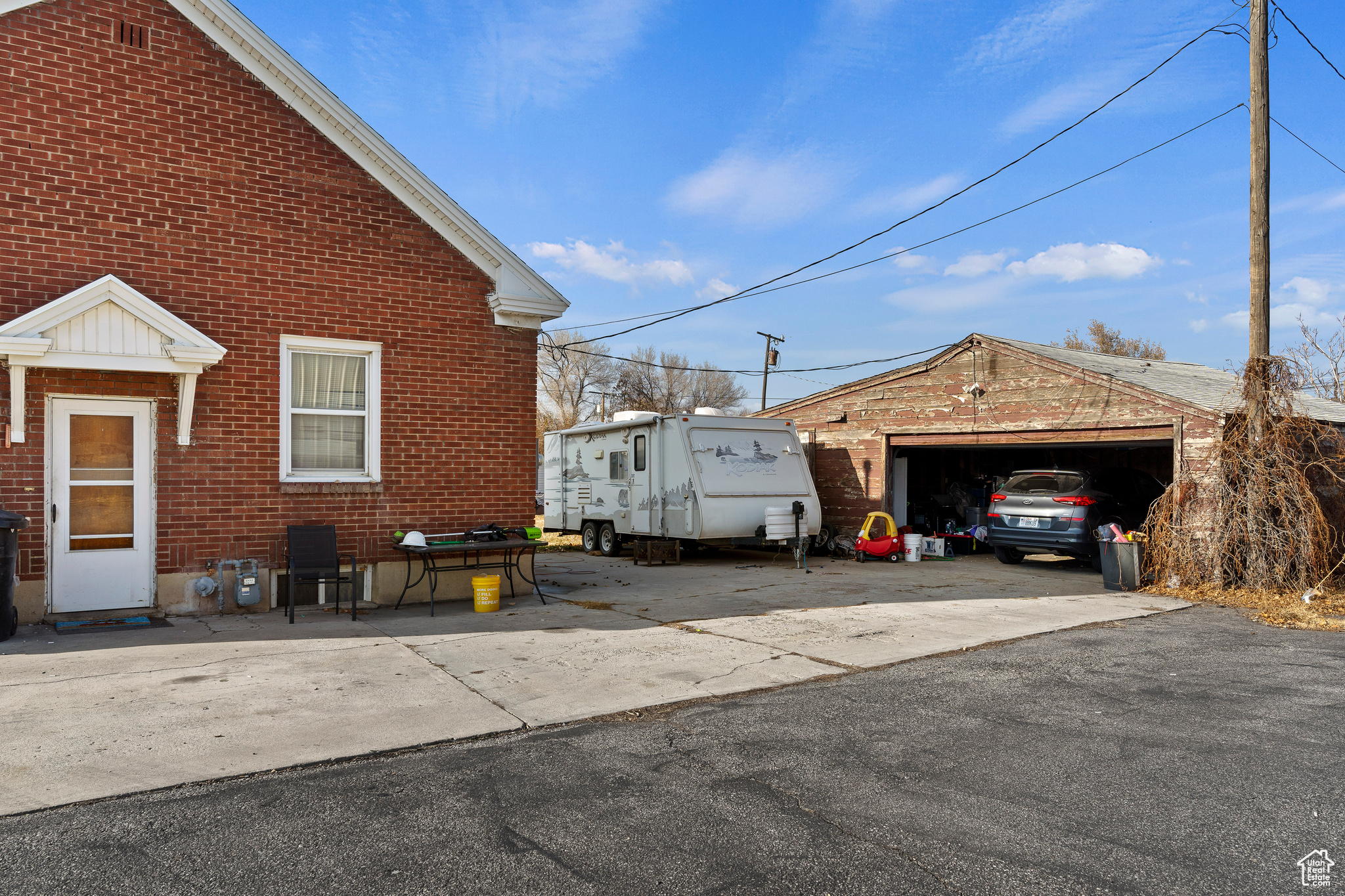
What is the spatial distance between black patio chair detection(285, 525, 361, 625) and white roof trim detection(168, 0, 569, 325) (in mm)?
3179

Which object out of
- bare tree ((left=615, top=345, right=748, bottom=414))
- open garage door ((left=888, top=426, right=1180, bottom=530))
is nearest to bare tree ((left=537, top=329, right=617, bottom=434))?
bare tree ((left=615, top=345, right=748, bottom=414))

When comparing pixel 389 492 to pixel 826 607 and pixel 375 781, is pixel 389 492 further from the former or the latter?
pixel 375 781

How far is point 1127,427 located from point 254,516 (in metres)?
11.9

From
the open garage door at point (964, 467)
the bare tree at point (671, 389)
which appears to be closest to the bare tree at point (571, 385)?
the bare tree at point (671, 389)

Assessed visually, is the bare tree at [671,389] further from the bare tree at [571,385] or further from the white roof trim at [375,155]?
the white roof trim at [375,155]

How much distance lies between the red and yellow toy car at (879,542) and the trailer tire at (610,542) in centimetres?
447

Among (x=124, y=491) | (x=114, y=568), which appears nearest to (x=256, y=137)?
(x=124, y=491)

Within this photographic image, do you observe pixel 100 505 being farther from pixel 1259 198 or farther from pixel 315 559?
pixel 1259 198

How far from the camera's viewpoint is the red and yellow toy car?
15.4 metres

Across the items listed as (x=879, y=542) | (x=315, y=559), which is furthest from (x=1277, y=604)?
(x=315, y=559)

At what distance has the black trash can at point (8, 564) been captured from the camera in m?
7.19

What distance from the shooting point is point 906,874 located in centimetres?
327

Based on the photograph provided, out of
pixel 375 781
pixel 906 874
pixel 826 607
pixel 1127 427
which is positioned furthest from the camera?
pixel 1127 427

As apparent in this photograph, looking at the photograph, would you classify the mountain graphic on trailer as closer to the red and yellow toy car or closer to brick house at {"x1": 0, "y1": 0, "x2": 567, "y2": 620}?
the red and yellow toy car
